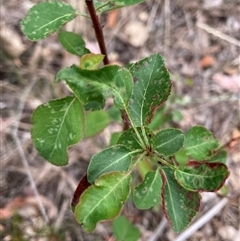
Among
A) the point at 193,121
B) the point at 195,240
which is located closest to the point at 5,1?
the point at 193,121

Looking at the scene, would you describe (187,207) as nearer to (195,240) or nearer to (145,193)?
(145,193)

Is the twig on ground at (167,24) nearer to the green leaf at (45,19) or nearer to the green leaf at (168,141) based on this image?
the green leaf at (45,19)

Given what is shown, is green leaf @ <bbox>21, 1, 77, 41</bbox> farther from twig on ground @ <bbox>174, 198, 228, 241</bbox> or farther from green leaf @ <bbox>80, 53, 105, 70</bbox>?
twig on ground @ <bbox>174, 198, 228, 241</bbox>

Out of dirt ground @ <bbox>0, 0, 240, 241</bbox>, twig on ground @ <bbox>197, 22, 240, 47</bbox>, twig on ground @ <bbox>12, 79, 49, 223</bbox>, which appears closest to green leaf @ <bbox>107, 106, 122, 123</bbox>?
dirt ground @ <bbox>0, 0, 240, 241</bbox>

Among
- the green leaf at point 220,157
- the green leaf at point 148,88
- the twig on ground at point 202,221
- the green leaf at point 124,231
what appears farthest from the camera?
the twig on ground at point 202,221

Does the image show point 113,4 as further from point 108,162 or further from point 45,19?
point 108,162

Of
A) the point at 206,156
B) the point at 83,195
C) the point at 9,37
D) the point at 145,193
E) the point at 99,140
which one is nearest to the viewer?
the point at 83,195

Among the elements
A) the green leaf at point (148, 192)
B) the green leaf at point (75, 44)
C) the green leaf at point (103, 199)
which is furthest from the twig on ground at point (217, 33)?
the green leaf at point (103, 199)
